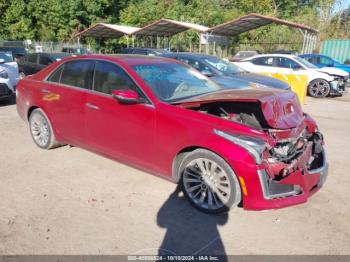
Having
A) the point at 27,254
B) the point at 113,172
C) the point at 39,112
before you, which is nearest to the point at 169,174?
the point at 113,172

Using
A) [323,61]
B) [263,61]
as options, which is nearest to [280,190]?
[263,61]

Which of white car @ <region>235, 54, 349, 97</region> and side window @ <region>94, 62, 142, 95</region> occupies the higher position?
side window @ <region>94, 62, 142, 95</region>

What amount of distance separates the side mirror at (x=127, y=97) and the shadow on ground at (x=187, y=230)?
48.2 inches

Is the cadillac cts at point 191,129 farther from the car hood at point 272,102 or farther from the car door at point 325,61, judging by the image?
the car door at point 325,61

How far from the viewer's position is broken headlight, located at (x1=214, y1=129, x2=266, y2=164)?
11.2 ft

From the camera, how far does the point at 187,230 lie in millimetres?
3537

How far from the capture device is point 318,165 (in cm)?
411

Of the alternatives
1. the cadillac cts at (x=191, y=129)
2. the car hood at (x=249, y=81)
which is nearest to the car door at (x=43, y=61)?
the car hood at (x=249, y=81)

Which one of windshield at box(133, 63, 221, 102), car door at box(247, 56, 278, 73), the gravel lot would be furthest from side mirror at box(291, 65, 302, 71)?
windshield at box(133, 63, 221, 102)

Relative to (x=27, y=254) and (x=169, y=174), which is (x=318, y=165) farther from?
(x=27, y=254)

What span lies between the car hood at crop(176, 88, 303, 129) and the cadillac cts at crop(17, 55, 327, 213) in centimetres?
1

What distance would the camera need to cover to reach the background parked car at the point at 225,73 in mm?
9664

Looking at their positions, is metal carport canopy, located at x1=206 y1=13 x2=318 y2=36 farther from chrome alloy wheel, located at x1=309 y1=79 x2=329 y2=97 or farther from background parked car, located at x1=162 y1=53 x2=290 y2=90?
background parked car, located at x1=162 y1=53 x2=290 y2=90

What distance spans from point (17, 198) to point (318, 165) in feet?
11.7
